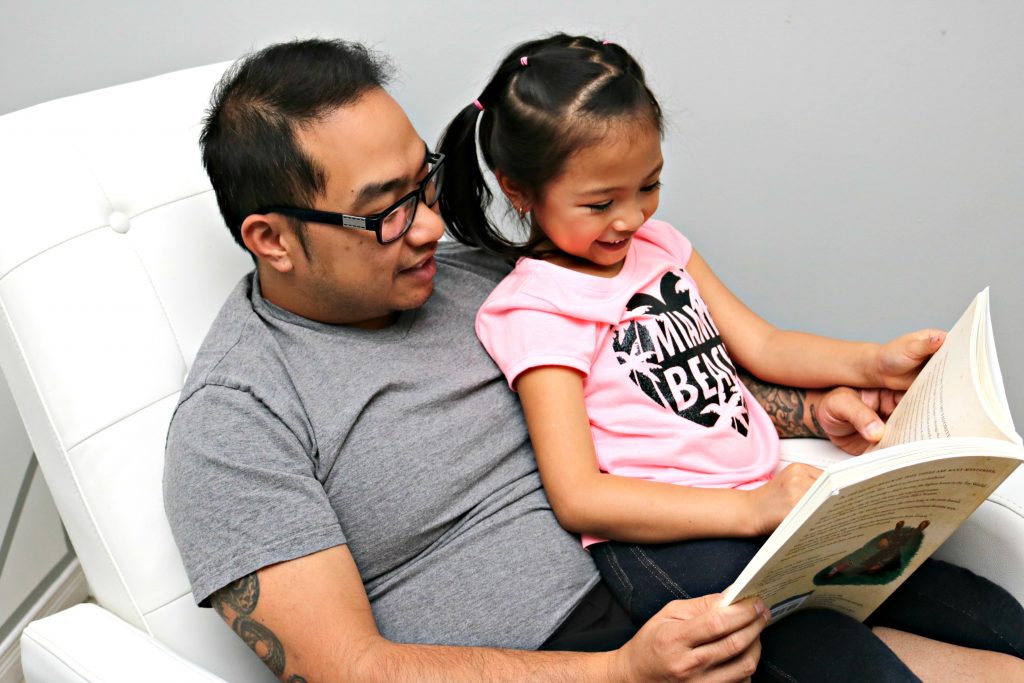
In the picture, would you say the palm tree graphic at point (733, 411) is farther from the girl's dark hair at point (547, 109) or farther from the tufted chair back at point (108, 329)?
the tufted chair back at point (108, 329)

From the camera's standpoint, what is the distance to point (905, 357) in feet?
4.55

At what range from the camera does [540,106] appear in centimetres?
129

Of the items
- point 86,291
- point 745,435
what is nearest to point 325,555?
point 86,291

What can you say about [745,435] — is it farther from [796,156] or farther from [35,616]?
[35,616]

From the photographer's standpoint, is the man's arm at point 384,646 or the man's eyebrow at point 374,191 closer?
the man's arm at point 384,646

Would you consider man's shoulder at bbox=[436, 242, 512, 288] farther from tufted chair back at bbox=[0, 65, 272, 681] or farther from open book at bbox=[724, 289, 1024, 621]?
open book at bbox=[724, 289, 1024, 621]

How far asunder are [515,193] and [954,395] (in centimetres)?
62

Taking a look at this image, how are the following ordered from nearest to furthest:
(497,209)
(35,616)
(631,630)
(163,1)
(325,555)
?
1. (325,555)
2. (631,630)
3. (163,1)
4. (497,209)
5. (35,616)

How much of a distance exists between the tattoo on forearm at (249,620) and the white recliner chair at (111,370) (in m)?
0.08

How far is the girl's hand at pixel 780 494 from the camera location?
45.8 inches

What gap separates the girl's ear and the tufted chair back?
18.1 inches

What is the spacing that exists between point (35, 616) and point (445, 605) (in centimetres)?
120

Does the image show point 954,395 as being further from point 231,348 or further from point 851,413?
point 231,348

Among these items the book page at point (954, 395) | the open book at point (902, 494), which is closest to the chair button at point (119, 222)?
the open book at point (902, 494)
